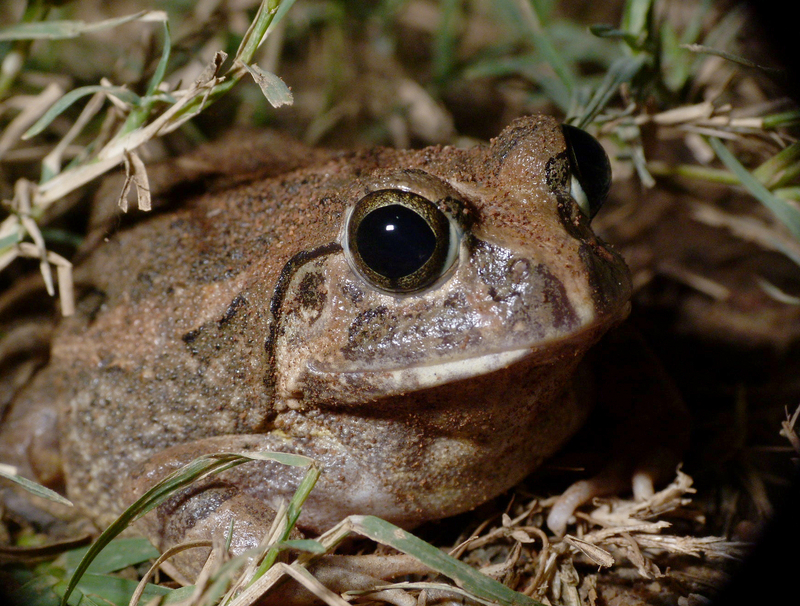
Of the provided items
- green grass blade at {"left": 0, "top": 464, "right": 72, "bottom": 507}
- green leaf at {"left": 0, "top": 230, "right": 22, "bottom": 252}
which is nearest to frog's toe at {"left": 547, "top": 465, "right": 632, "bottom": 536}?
green grass blade at {"left": 0, "top": 464, "right": 72, "bottom": 507}

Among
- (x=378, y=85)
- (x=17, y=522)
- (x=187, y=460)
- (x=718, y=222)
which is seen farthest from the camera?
(x=378, y=85)

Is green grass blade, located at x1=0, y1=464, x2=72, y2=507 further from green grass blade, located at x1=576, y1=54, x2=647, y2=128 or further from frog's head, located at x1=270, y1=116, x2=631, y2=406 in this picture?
green grass blade, located at x1=576, y1=54, x2=647, y2=128

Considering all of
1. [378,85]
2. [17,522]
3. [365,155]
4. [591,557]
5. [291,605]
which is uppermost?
[378,85]

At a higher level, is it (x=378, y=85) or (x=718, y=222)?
(x=378, y=85)

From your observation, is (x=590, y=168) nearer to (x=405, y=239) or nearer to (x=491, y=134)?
(x=405, y=239)

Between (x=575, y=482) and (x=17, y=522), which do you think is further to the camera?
(x=17, y=522)

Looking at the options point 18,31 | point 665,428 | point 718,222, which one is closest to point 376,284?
point 665,428

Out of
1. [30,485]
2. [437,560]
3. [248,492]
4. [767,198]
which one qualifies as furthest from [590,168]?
[30,485]

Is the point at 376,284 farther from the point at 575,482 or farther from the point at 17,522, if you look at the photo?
the point at 17,522
